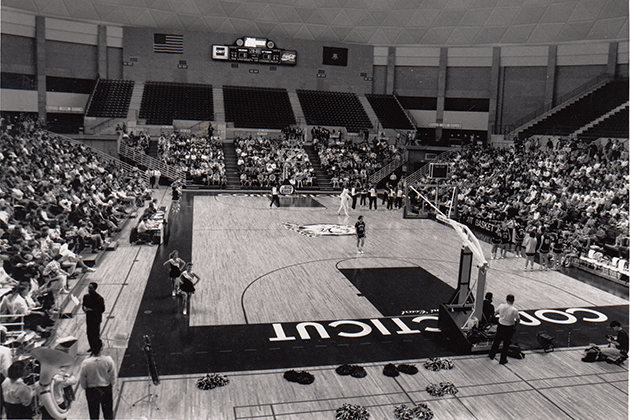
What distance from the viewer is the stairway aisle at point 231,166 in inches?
1359

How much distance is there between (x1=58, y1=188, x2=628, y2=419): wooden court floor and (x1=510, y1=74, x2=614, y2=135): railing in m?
21.9

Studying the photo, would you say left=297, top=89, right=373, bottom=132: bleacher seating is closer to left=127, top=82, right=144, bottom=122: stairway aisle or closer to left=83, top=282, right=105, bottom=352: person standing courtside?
left=127, top=82, right=144, bottom=122: stairway aisle

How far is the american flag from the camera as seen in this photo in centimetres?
4153

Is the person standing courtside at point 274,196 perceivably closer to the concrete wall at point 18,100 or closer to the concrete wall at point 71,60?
the concrete wall at point 18,100

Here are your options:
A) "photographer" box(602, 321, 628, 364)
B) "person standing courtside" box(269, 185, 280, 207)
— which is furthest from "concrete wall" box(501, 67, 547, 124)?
"photographer" box(602, 321, 628, 364)

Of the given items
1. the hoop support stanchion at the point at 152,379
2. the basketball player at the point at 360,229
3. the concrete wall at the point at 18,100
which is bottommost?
the hoop support stanchion at the point at 152,379

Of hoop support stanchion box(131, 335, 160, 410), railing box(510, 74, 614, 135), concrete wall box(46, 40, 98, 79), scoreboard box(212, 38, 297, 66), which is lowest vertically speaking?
hoop support stanchion box(131, 335, 160, 410)

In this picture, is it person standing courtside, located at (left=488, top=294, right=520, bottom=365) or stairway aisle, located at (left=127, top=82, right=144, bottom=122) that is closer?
person standing courtside, located at (left=488, top=294, right=520, bottom=365)

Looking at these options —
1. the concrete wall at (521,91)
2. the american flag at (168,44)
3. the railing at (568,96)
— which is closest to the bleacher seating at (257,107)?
the american flag at (168,44)

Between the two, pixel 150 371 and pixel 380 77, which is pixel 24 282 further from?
pixel 380 77

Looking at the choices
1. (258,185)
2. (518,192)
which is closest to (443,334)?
(518,192)

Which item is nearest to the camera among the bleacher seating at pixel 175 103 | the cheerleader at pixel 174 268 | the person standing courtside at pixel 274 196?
the cheerleader at pixel 174 268

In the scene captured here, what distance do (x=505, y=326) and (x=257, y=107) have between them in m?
35.2

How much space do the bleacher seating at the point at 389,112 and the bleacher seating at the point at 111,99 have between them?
63.0 feet
